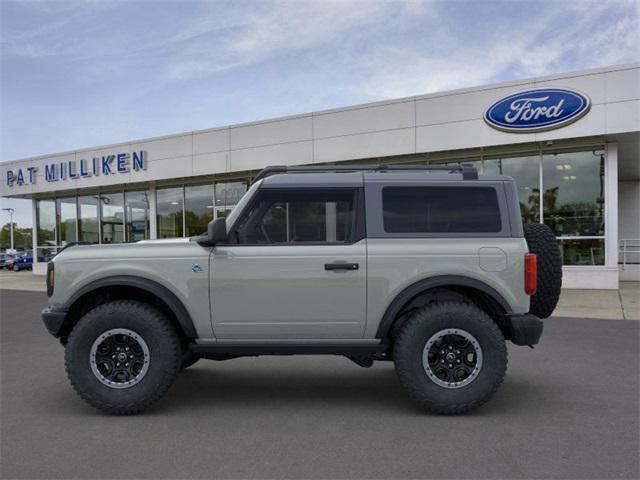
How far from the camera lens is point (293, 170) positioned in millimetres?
4652

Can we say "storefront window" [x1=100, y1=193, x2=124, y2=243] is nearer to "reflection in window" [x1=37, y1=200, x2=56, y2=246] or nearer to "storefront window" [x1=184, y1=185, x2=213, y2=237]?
"reflection in window" [x1=37, y1=200, x2=56, y2=246]

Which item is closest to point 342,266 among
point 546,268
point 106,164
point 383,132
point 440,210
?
point 440,210

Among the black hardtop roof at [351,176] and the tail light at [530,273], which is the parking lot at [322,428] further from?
the black hardtop roof at [351,176]

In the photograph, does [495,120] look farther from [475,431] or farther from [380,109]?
[475,431]

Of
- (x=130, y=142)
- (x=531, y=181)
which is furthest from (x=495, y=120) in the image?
(x=130, y=142)

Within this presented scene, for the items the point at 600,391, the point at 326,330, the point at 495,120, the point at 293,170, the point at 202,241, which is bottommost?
the point at 600,391

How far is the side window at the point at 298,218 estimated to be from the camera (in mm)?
4344

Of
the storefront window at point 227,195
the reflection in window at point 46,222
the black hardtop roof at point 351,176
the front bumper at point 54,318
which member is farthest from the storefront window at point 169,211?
the black hardtop roof at point 351,176

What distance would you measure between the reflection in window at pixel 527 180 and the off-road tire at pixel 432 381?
35.7ft

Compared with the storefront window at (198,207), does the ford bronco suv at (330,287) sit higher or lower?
lower

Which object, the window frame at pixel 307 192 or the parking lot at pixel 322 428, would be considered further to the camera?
the window frame at pixel 307 192

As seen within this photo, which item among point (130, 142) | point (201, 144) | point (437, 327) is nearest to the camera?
point (437, 327)

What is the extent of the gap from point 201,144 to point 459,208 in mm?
15308

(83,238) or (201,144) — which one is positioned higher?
(201,144)
